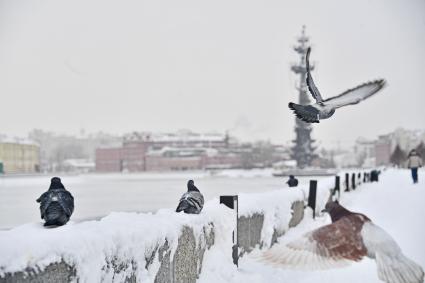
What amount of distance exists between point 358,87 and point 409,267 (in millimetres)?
820

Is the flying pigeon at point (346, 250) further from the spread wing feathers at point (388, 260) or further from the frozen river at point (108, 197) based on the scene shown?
the frozen river at point (108, 197)

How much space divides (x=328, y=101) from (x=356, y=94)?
0.13 metres

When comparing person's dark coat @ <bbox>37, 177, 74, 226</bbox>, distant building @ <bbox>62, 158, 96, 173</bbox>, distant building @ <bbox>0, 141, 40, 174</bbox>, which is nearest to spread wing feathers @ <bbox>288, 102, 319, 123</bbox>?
person's dark coat @ <bbox>37, 177, 74, 226</bbox>

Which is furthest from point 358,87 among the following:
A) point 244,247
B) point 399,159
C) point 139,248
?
point 399,159

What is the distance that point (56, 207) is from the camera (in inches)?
167

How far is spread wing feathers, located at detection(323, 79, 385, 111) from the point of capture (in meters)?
2.64

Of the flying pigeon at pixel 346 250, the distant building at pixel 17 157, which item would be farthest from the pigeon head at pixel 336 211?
the distant building at pixel 17 157

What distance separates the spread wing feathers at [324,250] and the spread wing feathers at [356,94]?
1.79 ft

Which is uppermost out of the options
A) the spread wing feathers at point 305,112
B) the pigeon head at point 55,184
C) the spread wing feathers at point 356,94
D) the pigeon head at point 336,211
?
the spread wing feathers at point 356,94

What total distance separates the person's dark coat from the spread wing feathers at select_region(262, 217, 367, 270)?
170cm

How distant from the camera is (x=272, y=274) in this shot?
6.78 meters

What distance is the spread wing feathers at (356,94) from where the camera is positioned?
2.64m

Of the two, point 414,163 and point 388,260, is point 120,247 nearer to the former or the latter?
point 388,260

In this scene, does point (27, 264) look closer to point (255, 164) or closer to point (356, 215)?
point (356, 215)
